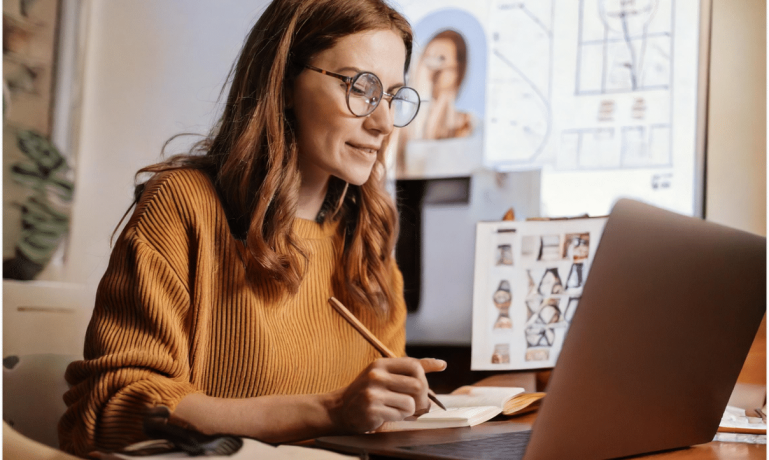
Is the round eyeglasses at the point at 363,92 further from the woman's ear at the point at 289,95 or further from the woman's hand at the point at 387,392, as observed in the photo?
the woman's hand at the point at 387,392

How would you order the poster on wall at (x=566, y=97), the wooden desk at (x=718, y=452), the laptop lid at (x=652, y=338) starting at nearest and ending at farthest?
1. the laptop lid at (x=652, y=338)
2. the wooden desk at (x=718, y=452)
3. the poster on wall at (x=566, y=97)

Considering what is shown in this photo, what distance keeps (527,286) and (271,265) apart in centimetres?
63

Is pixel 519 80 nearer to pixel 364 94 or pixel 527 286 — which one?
pixel 527 286

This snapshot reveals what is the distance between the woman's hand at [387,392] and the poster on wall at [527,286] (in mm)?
681

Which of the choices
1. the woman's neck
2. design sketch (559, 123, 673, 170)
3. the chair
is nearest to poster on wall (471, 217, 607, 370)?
the woman's neck

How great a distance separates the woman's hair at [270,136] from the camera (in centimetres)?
101

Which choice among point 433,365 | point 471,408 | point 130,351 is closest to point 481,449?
point 433,365

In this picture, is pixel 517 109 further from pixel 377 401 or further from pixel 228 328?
pixel 377 401

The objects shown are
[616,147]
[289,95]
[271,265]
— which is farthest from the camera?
[616,147]

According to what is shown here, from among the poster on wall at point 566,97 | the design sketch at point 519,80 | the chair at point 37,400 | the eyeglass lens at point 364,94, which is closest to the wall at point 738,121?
the poster on wall at point 566,97

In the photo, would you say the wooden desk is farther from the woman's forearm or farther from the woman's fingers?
the woman's forearm

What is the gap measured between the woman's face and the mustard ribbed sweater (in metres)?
0.15

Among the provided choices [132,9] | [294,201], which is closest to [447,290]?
[294,201]

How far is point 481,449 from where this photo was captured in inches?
25.0
